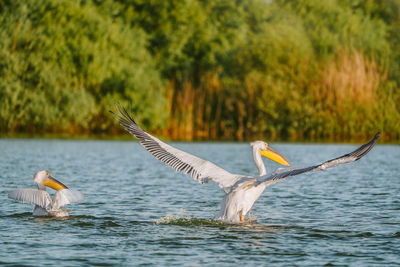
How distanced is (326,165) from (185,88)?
2525 cm

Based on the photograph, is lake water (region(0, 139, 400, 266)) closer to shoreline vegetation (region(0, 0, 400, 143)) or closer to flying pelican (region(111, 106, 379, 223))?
flying pelican (region(111, 106, 379, 223))

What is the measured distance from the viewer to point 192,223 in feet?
32.0

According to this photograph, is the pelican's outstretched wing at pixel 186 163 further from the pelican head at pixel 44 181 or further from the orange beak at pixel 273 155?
the pelican head at pixel 44 181

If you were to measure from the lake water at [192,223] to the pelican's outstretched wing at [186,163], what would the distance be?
2.05 feet

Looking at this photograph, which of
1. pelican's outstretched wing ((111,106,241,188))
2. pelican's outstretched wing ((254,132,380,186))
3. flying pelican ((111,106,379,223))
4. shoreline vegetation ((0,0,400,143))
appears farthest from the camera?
shoreline vegetation ((0,0,400,143))

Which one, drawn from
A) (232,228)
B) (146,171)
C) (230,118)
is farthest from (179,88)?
(232,228)

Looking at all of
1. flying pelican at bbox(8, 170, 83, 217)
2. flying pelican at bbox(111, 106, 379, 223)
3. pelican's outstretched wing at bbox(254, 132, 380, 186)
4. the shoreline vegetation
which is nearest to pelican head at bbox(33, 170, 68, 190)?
flying pelican at bbox(8, 170, 83, 217)

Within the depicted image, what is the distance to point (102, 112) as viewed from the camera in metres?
30.9

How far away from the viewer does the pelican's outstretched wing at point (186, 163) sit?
9625mm

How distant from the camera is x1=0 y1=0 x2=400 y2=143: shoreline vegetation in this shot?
27.7 meters

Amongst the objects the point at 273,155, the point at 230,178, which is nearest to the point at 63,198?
the point at 230,178

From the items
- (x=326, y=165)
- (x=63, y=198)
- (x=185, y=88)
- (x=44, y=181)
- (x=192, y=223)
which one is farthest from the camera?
(x=185, y=88)

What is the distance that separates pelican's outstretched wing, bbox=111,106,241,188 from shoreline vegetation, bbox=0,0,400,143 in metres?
18.1

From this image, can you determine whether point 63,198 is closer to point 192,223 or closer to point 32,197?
point 32,197
